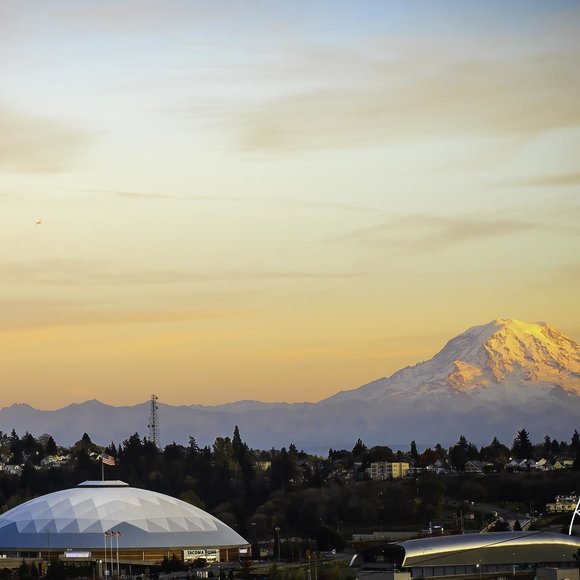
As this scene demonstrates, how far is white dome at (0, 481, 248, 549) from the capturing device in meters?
172

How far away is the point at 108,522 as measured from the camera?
571 feet

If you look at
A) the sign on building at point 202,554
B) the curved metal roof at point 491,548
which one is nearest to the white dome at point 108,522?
the sign on building at point 202,554

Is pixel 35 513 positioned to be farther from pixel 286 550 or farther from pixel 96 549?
pixel 286 550

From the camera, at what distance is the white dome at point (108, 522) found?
17162cm

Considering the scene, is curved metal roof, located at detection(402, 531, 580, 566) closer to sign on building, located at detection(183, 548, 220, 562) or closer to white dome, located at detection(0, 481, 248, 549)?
sign on building, located at detection(183, 548, 220, 562)

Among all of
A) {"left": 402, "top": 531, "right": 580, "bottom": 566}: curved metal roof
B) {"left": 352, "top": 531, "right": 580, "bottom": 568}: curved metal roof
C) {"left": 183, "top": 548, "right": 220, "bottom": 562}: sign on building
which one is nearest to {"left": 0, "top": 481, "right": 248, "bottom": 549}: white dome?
{"left": 183, "top": 548, "right": 220, "bottom": 562}: sign on building

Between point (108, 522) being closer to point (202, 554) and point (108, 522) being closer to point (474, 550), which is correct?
point (202, 554)

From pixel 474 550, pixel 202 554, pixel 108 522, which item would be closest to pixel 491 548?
pixel 474 550

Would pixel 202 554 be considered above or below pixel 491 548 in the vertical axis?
above

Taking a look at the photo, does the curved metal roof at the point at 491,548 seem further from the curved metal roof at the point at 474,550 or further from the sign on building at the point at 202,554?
the sign on building at the point at 202,554

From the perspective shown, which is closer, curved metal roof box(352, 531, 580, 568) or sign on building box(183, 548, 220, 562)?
curved metal roof box(352, 531, 580, 568)

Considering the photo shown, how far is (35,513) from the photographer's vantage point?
179 m

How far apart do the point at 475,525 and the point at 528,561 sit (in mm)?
63768

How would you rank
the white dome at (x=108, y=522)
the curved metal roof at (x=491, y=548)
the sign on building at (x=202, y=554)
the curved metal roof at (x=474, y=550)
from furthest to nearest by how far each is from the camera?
the sign on building at (x=202, y=554), the white dome at (x=108, y=522), the curved metal roof at (x=491, y=548), the curved metal roof at (x=474, y=550)
